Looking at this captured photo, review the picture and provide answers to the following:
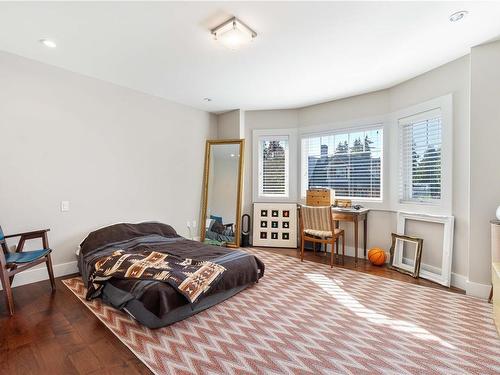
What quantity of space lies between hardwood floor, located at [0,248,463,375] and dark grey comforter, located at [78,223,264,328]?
271 mm

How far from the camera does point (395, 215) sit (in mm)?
3840

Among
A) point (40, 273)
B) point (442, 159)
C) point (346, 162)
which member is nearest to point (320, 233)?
point (346, 162)

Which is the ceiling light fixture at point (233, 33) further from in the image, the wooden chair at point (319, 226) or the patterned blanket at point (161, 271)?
the wooden chair at point (319, 226)

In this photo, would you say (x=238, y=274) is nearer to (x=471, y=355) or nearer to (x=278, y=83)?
(x=471, y=355)

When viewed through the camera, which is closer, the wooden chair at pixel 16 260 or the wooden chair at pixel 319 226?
the wooden chair at pixel 16 260

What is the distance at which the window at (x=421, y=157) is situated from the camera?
3.34 meters

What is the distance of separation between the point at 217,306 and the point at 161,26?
2.71 metres

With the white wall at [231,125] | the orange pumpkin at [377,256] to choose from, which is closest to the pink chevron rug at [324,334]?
the orange pumpkin at [377,256]

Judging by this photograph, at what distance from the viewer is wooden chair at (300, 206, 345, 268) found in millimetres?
3727

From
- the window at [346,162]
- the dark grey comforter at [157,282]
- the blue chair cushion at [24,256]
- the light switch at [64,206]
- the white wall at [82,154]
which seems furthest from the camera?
the window at [346,162]

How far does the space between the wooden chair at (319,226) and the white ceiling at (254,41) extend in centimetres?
188

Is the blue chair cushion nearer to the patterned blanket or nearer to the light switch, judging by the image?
the patterned blanket

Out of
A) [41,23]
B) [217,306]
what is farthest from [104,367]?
[41,23]

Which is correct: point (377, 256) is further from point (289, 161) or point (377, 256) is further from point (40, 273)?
point (40, 273)
